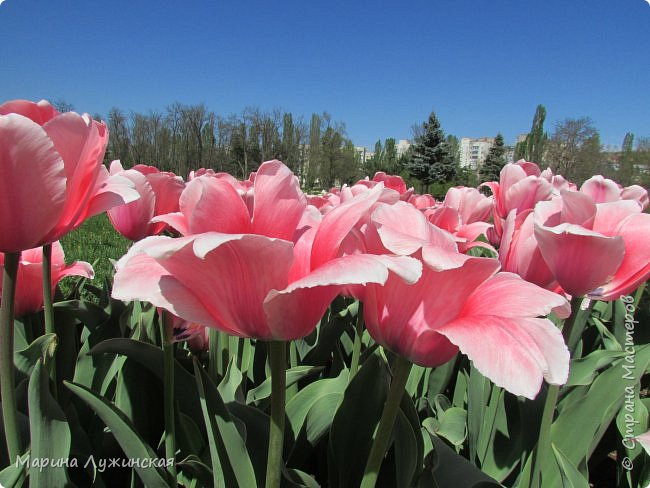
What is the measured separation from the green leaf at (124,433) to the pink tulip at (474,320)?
56cm

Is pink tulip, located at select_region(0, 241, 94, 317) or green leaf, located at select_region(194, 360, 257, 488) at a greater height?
pink tulip, located at select_region(0, 241, 94, 317)

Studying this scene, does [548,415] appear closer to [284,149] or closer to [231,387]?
[231,387]

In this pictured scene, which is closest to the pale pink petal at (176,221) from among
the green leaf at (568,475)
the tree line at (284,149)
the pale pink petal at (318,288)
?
the pale pink petal at (318,288)

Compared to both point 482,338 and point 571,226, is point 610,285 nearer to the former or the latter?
point 571,226

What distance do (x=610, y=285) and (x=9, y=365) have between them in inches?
49.2

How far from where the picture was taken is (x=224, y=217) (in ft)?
1.86

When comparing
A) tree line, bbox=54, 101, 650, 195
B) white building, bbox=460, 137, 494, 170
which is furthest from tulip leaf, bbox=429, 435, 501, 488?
white building, bbox=460, 137, 494, 170

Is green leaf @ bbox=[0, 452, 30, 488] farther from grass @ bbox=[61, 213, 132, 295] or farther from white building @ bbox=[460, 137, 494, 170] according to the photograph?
white building @ bbox=[460, 137, 494, 170]

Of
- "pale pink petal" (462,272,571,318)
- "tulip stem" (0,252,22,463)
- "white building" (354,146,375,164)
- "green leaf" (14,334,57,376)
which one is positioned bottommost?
"green leaf" (14,334,57,376)

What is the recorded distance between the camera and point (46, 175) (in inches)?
26.7

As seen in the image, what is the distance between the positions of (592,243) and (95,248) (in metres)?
5.50

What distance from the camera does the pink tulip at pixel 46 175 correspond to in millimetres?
654

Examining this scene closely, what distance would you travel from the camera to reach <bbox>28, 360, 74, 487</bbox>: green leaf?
810 mm

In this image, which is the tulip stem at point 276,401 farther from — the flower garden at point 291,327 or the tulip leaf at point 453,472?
the tulip leaf at point 453,472
